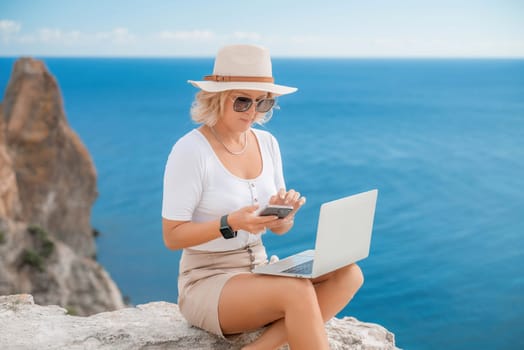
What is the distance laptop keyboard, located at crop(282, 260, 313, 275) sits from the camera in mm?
3024

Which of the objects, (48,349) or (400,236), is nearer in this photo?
(48,349)

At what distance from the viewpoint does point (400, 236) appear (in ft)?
98.3

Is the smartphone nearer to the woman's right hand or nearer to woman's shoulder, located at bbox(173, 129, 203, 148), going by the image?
the woman's right hand

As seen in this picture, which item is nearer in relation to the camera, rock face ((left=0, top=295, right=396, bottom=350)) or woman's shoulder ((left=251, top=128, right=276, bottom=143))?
rock face ((left=0, top=295, right=396, bottom=350))

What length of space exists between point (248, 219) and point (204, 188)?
40 cm

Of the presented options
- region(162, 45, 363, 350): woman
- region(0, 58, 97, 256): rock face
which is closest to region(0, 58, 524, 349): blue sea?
region(162, 45, 363, 350): woman

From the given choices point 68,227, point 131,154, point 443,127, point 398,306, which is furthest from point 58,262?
point 443,127

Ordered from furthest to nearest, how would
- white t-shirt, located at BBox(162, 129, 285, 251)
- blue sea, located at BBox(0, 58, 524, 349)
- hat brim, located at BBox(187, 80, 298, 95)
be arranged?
blue sea, located at BBox(0, 58, 524, 349), hat brim, located at BBox(187, 80, 298, 95), white t-shirt, located at BBox(162, 129, 285, 251)

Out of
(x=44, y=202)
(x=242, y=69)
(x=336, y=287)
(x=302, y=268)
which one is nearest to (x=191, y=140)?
(x=242, y=69)

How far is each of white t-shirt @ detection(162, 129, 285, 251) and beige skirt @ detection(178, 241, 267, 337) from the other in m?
0.05

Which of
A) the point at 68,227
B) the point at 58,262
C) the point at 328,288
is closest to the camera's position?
the point at 328,288

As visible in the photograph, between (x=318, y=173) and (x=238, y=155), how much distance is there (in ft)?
114

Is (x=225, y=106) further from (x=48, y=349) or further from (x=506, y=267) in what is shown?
(x=506, y=267)

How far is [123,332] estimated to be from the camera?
136 inches
